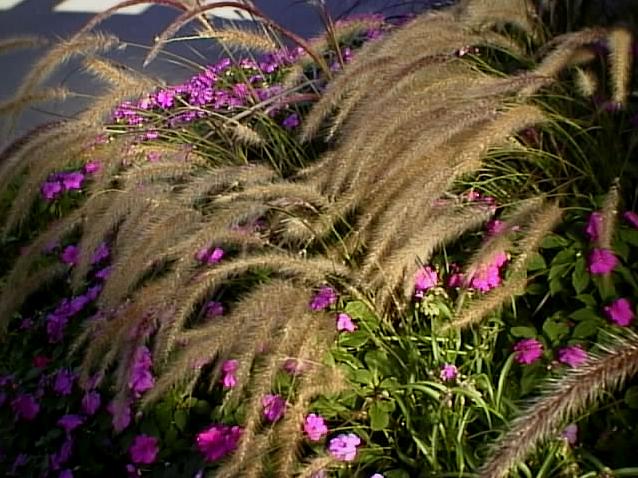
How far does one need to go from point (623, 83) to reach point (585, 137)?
282 mm

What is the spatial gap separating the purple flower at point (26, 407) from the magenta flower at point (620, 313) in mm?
1051

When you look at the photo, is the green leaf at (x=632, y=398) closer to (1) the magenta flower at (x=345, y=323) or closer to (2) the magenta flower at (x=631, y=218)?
(2) the magenta flower at (x=631, y=218)

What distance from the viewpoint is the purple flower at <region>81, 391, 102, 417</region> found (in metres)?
1.97

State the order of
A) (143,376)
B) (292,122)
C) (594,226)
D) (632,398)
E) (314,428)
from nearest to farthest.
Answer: (632,398) → (314,428) → (594,226) → (143,376) → (292,122)

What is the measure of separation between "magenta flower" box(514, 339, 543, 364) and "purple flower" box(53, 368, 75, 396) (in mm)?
829

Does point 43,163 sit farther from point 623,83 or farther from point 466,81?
point 623,83

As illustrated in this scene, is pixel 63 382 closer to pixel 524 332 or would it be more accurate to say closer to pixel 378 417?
pixel 378 417

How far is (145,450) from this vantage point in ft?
5.96

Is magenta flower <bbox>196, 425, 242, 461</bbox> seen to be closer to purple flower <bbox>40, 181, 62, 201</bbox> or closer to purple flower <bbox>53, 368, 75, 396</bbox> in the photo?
purple flower <bbox>53, 368, 75, 396</bbox>

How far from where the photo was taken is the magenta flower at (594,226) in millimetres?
1680

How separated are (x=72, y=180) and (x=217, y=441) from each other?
145 cm

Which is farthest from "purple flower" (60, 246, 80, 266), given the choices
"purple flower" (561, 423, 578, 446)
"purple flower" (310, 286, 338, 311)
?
"purple flower" (561, 423, 578, 446)

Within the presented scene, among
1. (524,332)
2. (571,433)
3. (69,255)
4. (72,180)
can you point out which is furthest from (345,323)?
(72,180)

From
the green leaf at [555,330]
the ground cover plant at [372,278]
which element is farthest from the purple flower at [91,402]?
the green leaf at [555,330]
